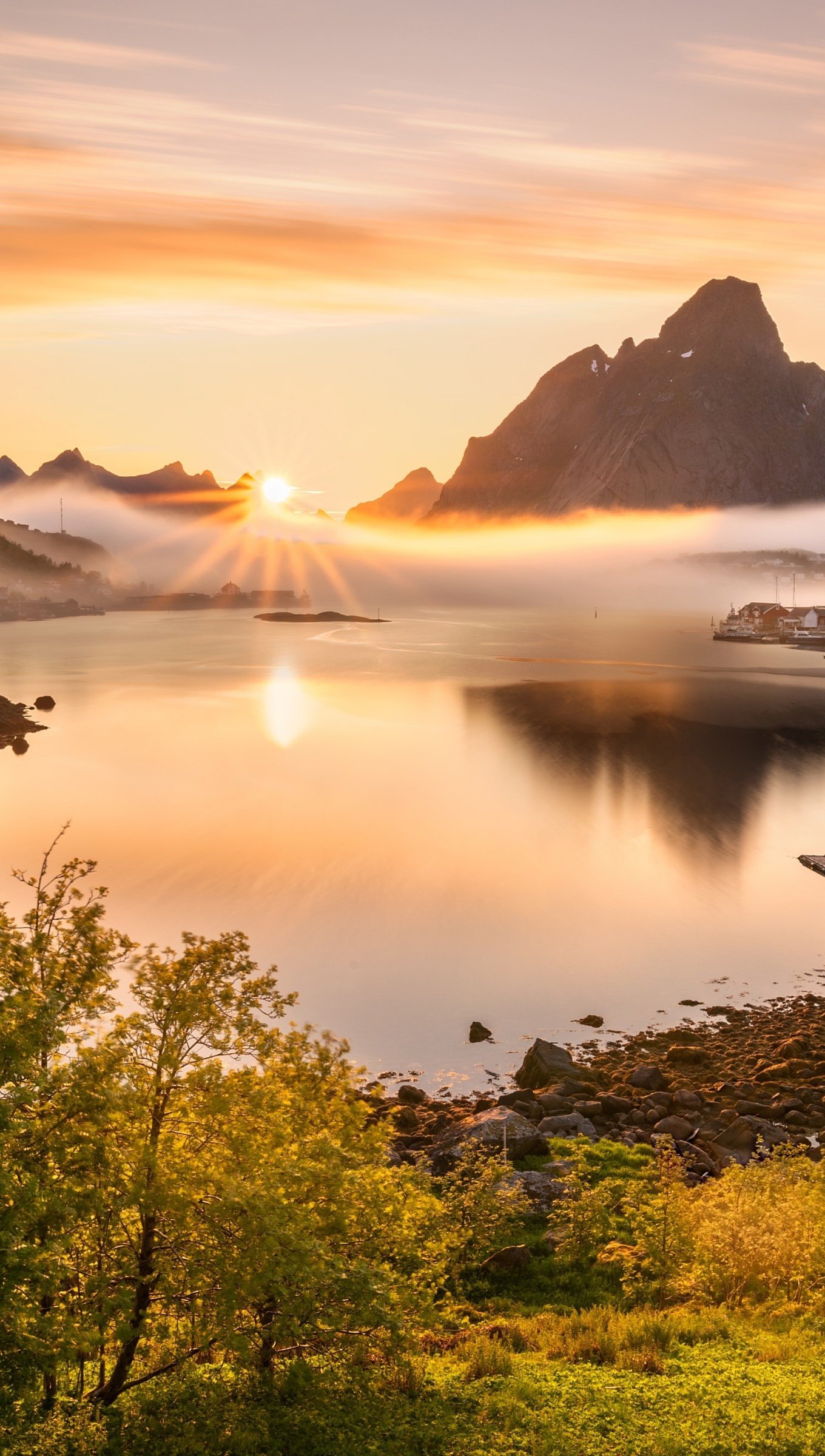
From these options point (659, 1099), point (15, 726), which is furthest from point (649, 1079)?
point (15, 726)

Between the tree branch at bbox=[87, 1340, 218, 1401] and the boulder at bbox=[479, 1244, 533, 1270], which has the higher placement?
the tree branch at bbox=[87, 1340, 218, 1401]

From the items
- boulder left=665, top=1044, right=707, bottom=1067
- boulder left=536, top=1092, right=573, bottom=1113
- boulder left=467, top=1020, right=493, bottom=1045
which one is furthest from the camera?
boulder left=467, top=1020, right=493, bottom=1045

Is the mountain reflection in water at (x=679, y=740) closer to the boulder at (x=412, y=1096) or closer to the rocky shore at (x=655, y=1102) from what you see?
the rocky shore at (x=655, y=1102)

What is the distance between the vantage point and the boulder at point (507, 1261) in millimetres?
21969

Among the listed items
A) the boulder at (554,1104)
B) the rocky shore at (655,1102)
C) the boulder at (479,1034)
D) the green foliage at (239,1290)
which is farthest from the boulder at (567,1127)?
the green foliage at (239,1290)

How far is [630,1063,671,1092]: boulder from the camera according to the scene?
101ft

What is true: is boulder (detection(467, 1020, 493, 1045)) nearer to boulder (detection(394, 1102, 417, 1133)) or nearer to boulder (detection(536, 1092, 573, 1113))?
boulder (detection(536, 1092, 573, 1113))

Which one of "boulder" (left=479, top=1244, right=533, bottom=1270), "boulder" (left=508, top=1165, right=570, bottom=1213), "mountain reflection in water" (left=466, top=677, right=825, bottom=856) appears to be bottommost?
"boulder" (left=479, top=1244, right=533, bottom=1270)

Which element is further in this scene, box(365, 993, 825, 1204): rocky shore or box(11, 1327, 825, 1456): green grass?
box(365, 993, 825, 1204): rocky shore

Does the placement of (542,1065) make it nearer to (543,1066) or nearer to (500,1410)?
(543,1066)

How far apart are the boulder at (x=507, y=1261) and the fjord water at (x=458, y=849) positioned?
10.1m

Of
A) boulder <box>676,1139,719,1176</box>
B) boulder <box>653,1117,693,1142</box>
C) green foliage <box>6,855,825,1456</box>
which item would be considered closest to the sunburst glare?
boulder <box>653,1117,693,1142</box>

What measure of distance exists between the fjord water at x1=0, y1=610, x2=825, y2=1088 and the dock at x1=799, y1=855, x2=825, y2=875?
0.71 meters

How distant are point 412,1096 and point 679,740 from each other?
76.6 metres
